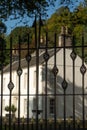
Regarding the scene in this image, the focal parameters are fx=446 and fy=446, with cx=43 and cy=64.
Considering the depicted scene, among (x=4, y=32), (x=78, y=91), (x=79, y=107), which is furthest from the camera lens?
(x=78, y=91)

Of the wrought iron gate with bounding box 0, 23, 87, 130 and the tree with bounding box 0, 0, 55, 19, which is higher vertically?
the tree with bounding box 0, 0, 55, 19

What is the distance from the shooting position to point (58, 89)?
4416 cm

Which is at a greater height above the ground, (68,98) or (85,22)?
(85,22)

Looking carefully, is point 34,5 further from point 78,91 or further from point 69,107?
point 78,91

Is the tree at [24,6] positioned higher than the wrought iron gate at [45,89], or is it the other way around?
the tree at [24,6]

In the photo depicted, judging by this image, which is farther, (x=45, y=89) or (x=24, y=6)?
(x=24, y=6)

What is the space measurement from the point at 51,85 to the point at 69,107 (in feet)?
8.54

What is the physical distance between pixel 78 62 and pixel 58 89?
5.67 m

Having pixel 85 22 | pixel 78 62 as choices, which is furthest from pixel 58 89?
pixel 85 22

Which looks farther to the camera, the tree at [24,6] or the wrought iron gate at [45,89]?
the tree at [24,6]

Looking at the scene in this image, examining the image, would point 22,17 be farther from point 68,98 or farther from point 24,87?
point 24,87

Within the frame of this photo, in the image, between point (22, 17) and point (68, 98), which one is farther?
point (68, 98)

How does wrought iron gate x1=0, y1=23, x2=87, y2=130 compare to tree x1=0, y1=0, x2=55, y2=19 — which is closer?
wrought iron gate x1=0, y1=23, x2=87, y2=130

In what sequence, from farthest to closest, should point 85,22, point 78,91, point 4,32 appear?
point 78,91
point 85,22
point 4,32
